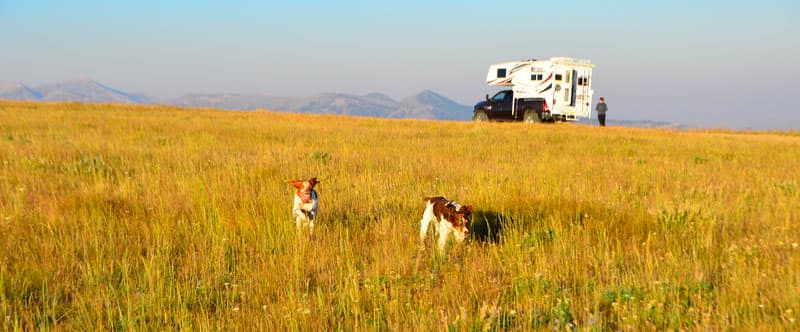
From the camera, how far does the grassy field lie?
3.91m

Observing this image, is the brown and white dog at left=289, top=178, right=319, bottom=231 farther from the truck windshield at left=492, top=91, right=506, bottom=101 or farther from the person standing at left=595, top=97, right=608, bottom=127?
the person standing at left=595, top=97, right=608, bottom=127

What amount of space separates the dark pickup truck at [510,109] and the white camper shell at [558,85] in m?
0.19

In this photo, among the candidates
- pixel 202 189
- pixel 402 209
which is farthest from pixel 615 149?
pixel 202 189

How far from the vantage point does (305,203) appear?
19.3ft

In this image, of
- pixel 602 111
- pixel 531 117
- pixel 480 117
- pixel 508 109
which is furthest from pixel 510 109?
pixel 602 111

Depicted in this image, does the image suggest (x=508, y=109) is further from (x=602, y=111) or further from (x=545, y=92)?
(x=602, y=111)

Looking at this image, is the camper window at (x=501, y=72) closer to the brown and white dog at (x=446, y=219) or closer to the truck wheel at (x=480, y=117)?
the truck wheel at (x=480, y=117)

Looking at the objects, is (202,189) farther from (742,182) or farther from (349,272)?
(742,182)

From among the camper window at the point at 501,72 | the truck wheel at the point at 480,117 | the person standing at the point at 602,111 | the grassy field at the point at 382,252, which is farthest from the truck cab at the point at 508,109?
the grassy field at the point at 382,252

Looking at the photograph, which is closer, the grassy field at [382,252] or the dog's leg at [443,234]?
the grassy field at [382,252]

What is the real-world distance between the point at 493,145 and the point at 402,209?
1003cm

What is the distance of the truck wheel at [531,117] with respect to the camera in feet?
108

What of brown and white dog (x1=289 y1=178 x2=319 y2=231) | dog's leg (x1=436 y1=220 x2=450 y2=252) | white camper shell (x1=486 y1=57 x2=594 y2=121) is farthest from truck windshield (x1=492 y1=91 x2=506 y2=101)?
dog's leg (x1=436 y1=220 x2=450 y2=252)

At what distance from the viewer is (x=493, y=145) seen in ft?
55.4
